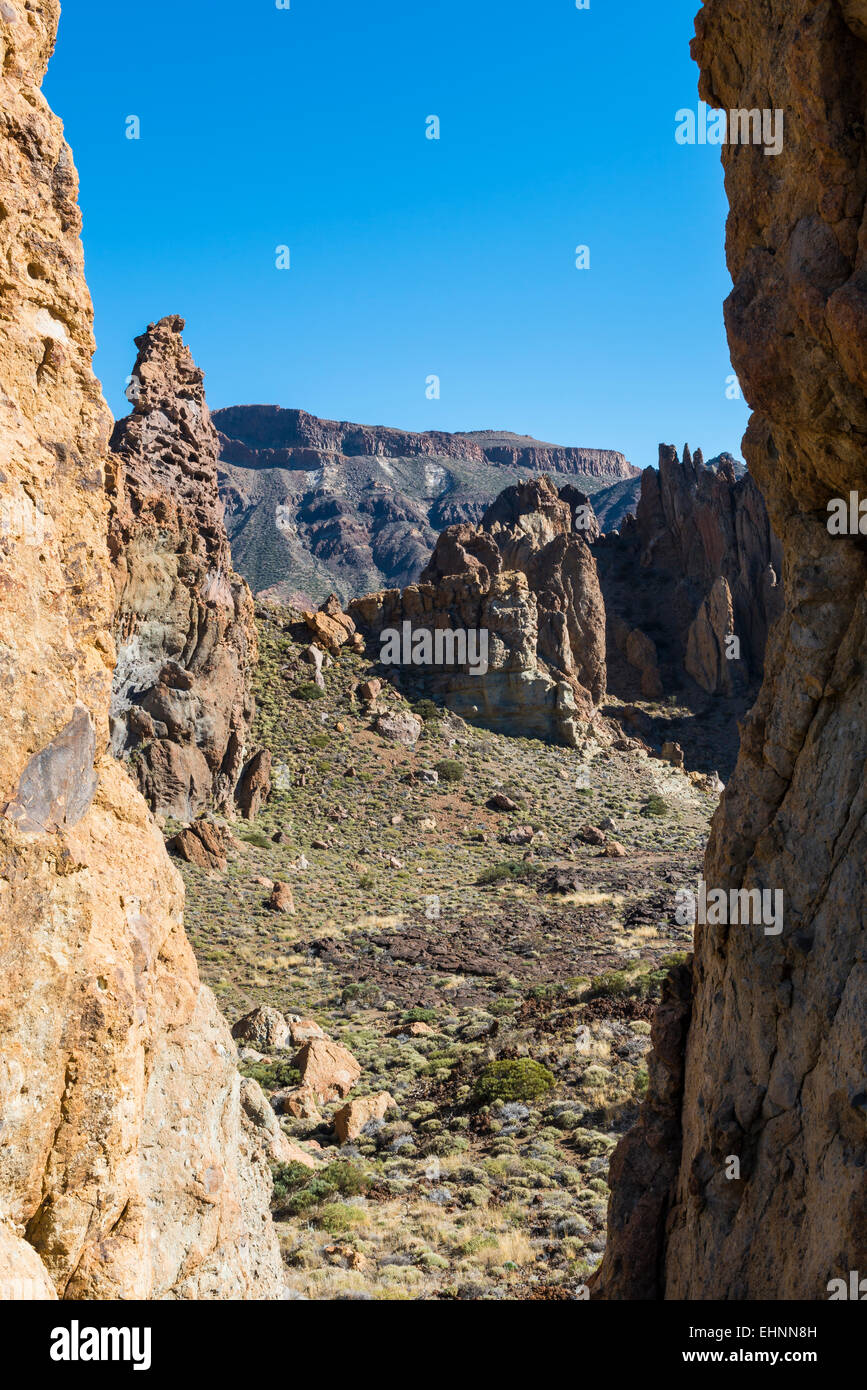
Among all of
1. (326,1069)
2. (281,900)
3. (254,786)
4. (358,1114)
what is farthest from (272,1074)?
(254,786)

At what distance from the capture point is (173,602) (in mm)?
38125

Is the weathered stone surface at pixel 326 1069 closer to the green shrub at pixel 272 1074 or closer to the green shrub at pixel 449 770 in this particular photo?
the green shrub at pixel 272 1074

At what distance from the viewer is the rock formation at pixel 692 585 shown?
217 ft

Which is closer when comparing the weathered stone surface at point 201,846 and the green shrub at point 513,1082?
the green shrub at point 513,1082

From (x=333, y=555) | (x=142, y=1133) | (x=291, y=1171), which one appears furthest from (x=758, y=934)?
(x=333, y=555)

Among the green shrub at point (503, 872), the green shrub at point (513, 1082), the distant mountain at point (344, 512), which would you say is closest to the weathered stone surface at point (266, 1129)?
the green shrub at point (513, 1082)

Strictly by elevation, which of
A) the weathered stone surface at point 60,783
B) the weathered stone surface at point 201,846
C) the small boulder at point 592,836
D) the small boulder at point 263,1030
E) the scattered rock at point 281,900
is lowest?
the small boulder at point 263,1030

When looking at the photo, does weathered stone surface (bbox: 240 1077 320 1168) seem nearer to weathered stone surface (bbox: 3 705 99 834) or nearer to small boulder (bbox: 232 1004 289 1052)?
small boulder (bbox: 232 1004 289 1052)

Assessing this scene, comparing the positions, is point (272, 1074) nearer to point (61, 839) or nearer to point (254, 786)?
point (61, 839)

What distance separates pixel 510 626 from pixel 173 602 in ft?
69.5

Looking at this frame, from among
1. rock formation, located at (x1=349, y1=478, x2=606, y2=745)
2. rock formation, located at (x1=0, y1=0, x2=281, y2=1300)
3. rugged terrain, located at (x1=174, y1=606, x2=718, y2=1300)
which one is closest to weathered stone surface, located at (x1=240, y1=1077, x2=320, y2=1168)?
rugged terrain, located at (x1=174, y1=606, x2=718, y2=1300)

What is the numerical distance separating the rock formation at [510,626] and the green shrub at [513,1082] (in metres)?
35.9

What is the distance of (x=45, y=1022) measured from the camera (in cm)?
468
